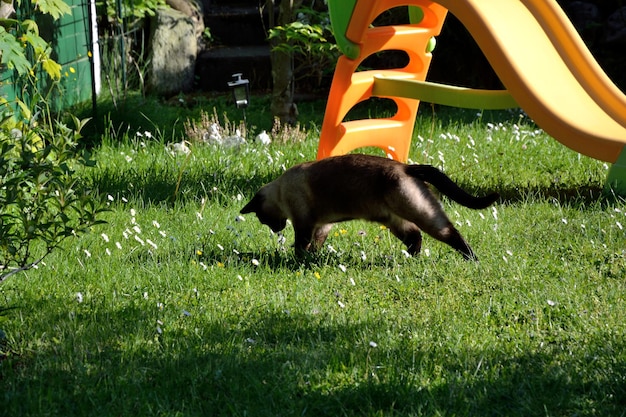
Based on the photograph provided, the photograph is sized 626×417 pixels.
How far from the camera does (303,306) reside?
13.3ft

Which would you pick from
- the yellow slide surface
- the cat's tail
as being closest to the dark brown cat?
the cat's tail

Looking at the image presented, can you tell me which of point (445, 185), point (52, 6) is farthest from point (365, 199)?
point (52, 6)

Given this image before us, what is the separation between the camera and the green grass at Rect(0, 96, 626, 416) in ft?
10.5

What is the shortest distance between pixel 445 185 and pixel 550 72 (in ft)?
5.36

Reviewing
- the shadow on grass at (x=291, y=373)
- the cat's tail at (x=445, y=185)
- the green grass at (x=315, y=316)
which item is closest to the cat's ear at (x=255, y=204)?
the green grass at (x=315, y=316)

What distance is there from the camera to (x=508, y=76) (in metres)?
5.44

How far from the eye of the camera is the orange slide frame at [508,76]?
5.29 m

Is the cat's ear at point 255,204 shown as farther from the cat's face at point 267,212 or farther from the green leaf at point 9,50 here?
the green leaf at point 9,50

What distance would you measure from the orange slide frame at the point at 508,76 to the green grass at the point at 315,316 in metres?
0.55

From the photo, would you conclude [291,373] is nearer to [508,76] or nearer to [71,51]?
[508,76]

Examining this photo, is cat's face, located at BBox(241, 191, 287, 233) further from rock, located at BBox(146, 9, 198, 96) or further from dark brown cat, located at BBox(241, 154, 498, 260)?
rock, located at BBox(146, 9, 198, 96)

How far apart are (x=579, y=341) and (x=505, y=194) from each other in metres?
2.58

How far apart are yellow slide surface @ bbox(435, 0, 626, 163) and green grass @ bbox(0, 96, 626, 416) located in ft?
1.69

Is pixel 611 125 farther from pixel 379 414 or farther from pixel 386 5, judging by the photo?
pixel 379 414
